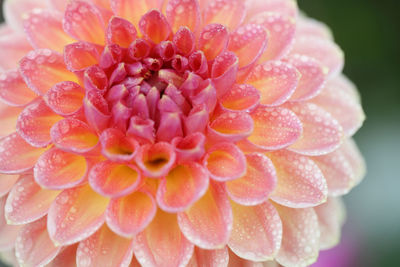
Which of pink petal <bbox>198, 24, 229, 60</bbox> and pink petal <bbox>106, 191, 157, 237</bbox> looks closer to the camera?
pink petal <bbox>106, 191, 157, 237</bbox>

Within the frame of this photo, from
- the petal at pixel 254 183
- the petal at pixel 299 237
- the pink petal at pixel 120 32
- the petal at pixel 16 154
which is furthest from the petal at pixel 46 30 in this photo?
the petal at pixel 299 237

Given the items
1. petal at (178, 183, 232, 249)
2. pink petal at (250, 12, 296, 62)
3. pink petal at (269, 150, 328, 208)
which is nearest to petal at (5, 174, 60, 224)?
petal at (178, 183, 232, 249)

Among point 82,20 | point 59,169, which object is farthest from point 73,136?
point 82,20

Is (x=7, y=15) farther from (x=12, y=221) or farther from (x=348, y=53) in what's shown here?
(x=348, y=53)

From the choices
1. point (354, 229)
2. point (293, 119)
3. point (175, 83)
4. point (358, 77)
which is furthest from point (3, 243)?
point (358, 77)

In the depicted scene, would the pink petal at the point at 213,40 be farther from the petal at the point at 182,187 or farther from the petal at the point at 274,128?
the petal at the point at 182,187

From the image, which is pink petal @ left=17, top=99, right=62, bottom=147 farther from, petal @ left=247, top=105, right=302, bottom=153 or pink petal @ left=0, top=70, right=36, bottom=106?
petal @ left=247, top=105, right=302, bottom=153
